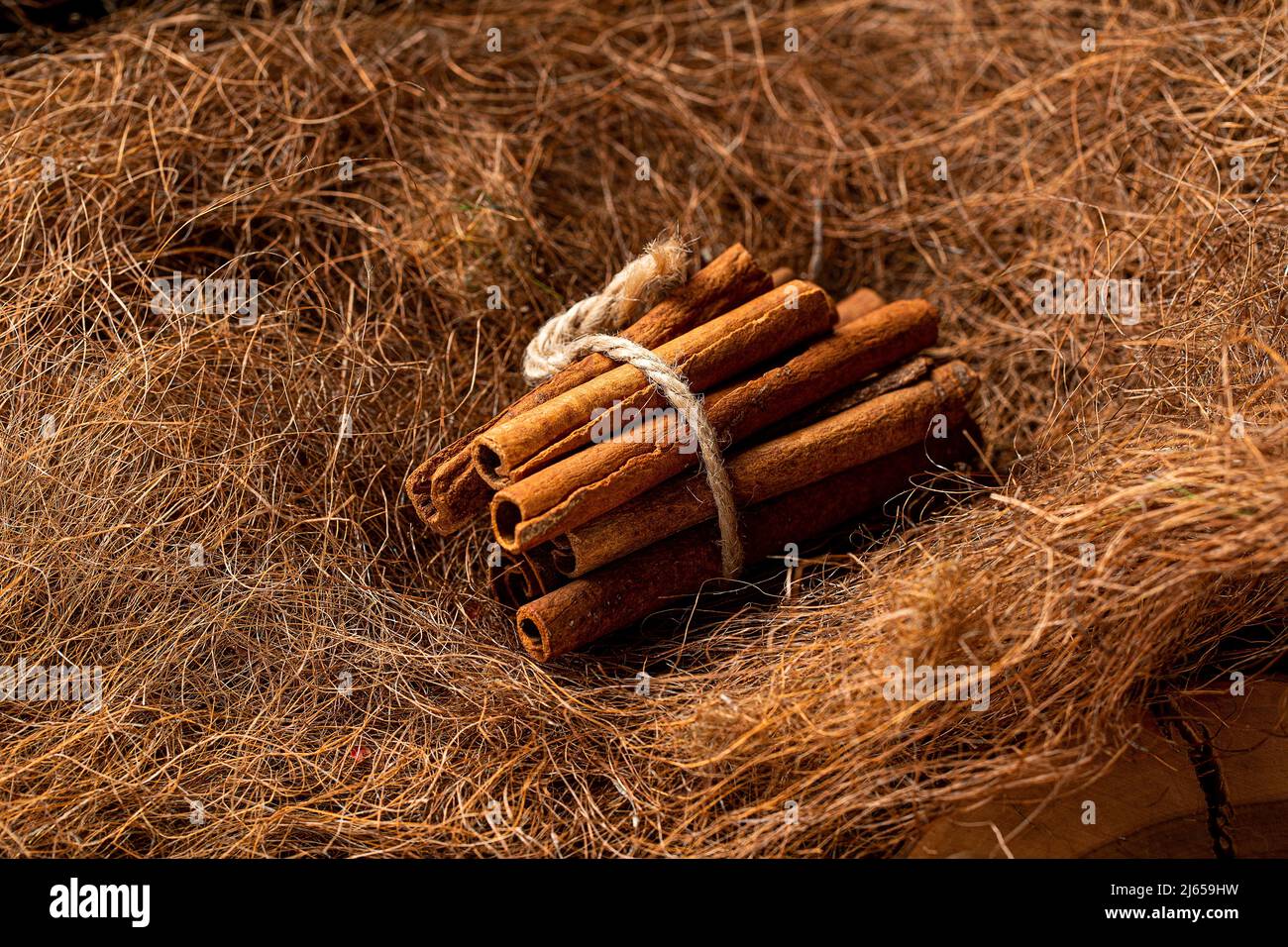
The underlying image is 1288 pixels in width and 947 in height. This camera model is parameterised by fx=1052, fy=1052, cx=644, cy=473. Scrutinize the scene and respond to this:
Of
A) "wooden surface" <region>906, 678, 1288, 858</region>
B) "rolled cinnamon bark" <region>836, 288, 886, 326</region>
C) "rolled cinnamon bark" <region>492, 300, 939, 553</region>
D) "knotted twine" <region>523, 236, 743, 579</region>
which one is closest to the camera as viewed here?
"wooden surface" <region>906, 678, 1288, 858</region>

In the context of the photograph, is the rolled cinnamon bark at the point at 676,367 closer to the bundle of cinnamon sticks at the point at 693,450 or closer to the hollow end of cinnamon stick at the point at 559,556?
the bundle of cinnamon sticks at the point at 693,450

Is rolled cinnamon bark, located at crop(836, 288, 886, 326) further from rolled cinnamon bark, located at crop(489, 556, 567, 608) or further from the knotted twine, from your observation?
rolled cinnamon bark, located at crop(489, 556, 567, 608)

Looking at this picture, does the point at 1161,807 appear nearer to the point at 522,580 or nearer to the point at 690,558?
the point at 690,558

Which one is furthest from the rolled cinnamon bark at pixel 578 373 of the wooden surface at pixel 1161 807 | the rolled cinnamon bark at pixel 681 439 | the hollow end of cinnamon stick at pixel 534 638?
the wooden surface at pixel 1161 807

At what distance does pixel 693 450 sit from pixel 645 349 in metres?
0.27

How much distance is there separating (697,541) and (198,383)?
4.18ft

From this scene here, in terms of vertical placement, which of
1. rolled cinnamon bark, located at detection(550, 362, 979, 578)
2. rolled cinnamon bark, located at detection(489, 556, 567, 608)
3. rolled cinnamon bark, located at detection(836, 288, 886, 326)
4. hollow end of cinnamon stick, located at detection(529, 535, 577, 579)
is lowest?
rolled cinnamon bark, located at detection(489, 556, 567, 608)

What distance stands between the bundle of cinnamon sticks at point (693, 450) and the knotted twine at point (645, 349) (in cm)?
3

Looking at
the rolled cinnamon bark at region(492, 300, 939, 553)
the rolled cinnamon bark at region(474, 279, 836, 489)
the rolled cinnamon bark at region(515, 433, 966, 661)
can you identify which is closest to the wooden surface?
the rolled cinnamon bark at region(515, 433, 966, 661)

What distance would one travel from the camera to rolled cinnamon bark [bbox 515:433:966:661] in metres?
2.32

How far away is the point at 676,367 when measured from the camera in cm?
241

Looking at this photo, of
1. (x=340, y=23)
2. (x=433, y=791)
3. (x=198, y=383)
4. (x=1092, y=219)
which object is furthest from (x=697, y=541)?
(x=340, y=23)

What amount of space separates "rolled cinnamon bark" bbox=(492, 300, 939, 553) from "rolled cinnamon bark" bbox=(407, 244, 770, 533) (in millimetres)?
152

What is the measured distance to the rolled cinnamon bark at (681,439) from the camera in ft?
7.30
